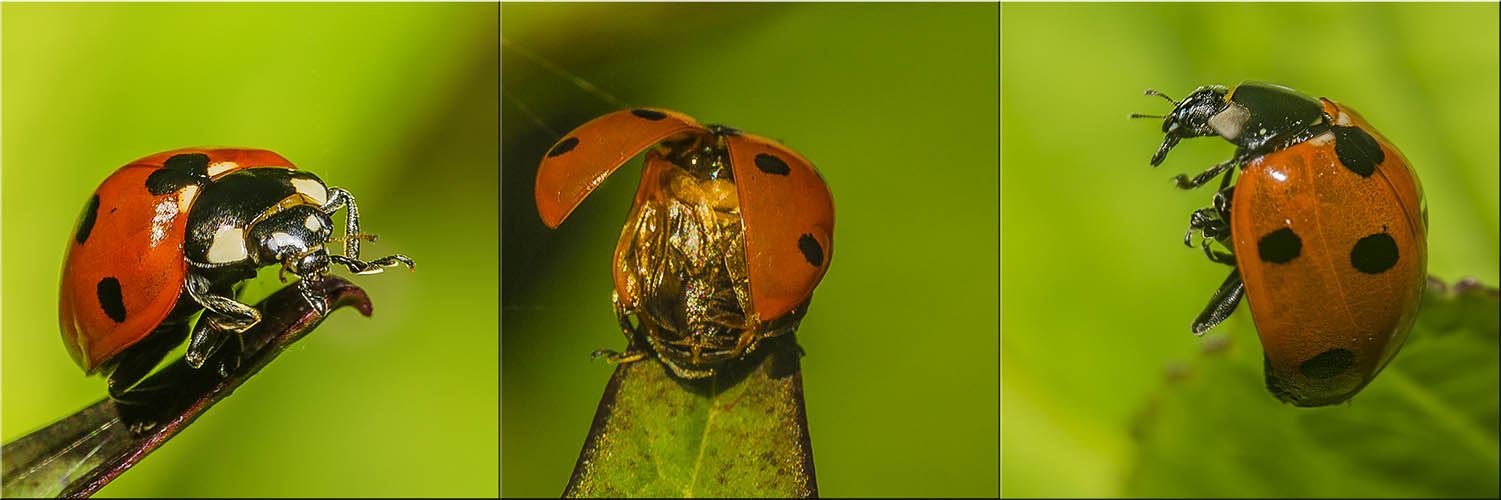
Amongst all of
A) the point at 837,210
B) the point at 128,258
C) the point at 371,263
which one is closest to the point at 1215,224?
the point at 837,210

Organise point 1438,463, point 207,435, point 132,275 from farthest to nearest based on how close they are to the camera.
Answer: point 1438,463 < point 207,435 < point 132,275

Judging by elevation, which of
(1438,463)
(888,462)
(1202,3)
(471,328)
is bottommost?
(1438,463)

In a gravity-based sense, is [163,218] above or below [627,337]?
above

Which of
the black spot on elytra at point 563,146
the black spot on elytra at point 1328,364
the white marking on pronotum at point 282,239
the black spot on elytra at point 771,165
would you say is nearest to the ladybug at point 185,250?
the white marking on pronotum at point 282,239

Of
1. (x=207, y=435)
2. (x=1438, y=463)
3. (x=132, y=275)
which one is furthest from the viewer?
(x=1438, y=463)

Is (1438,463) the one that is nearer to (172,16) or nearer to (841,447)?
(841,447)

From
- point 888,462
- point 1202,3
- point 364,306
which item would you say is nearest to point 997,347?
point 888,462

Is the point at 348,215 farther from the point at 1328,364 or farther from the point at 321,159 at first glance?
the point at 1328,364
